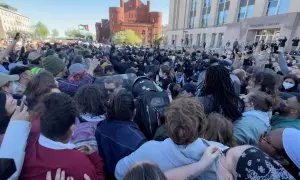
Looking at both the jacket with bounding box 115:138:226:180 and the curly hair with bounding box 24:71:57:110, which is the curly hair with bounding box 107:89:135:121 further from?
the curly hair with bounding box 24:71:57:110

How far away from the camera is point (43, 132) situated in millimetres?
1371

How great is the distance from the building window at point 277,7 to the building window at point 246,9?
3677 mm

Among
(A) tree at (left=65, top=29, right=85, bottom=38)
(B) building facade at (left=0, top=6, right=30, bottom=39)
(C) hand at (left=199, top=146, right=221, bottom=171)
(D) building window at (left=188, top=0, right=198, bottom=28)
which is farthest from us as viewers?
(A) tree at (left=65, top=29, right=85, bottom=38)

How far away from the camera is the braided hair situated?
7.90 ft

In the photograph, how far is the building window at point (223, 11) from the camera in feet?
119

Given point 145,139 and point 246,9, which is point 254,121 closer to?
point 145,139

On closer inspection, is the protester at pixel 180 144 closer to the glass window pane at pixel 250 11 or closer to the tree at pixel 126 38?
the glass window pane at pixel 250 11

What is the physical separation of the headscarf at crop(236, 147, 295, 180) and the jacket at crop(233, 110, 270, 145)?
0.98 meters

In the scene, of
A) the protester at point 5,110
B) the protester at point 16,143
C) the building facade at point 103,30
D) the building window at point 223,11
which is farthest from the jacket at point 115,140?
the building facade at point 103,30

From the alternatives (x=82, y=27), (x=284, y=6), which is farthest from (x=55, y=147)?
(x=82, y=27)

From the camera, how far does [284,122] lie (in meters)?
2.22

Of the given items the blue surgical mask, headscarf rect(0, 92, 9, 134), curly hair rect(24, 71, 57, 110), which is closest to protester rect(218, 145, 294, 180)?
headscarf rect(0, 92, 9, 134)

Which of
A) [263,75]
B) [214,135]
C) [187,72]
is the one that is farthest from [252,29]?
[214,135]

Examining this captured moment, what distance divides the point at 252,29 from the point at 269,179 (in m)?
32.2
